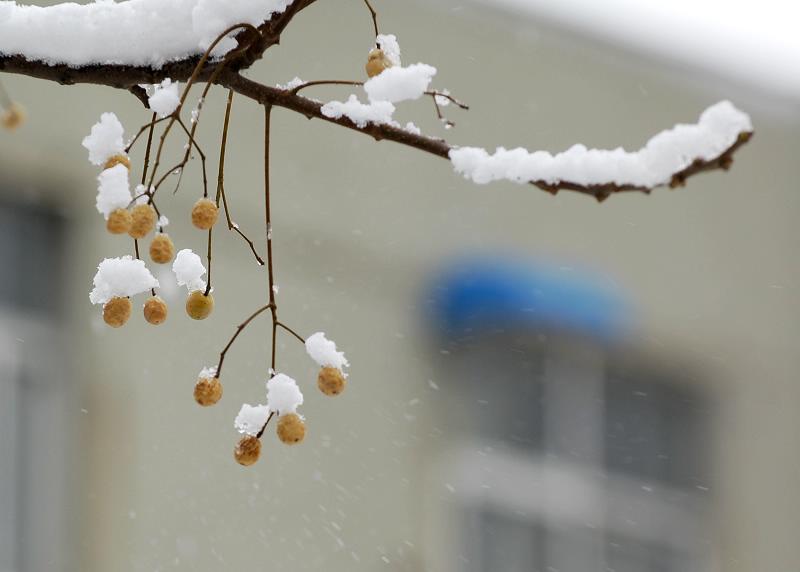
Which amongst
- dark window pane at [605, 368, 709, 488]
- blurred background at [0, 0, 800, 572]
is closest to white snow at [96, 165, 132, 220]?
blurred background at [0, 0, 800, 572]

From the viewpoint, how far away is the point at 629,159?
69 centimetres

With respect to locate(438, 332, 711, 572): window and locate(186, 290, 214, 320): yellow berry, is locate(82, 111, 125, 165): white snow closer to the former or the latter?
locate(186, 290, 214, 320): yellow berry

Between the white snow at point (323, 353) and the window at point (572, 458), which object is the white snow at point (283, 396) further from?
the window at point (572, 458)

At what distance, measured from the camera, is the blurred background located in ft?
12.0

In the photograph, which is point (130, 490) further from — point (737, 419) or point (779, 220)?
point (779, 220)

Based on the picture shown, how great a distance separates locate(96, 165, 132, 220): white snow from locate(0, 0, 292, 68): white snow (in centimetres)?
10

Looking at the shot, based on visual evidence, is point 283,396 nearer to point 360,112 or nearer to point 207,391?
point 207,391

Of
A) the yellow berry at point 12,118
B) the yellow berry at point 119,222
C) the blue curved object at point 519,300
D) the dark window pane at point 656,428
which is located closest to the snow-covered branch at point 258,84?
the yellow berry at point 119,222

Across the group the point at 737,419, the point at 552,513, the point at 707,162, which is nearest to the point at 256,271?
the point at 552,513

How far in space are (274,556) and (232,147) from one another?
50.3 inches

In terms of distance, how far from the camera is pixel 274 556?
3975 mm

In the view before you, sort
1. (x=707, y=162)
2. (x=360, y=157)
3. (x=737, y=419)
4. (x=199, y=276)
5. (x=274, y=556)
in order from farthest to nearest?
(x=737, y=419) < (x=360, y=157) < (x=274, y=556) < (x=199, y=276) < (x=707, y=162)

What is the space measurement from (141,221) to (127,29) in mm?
→ 161

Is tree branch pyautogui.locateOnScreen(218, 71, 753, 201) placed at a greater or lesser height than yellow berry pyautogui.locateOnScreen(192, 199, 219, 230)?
greater
